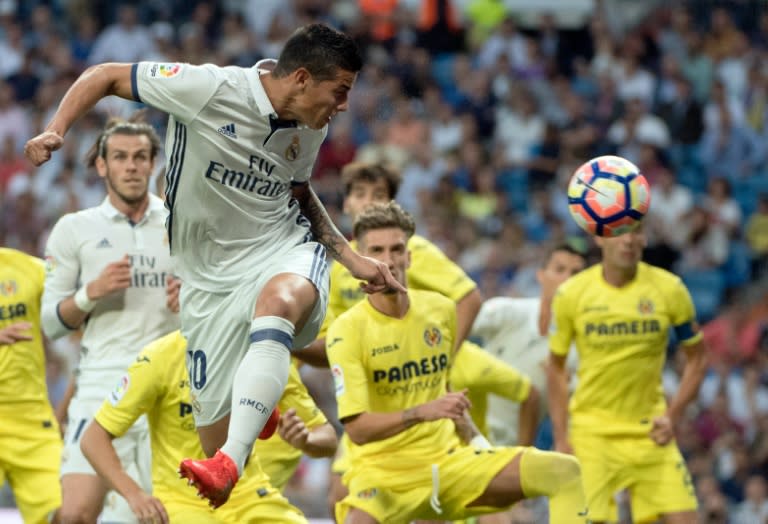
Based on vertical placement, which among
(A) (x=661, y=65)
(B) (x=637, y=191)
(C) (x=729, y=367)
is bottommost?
(C) (x=729, y=367)

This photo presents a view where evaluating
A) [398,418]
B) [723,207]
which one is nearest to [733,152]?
[723,207]

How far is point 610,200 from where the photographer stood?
8.18m

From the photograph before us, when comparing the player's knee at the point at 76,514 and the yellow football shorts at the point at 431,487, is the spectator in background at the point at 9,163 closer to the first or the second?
the player's knee at the point at 76,514

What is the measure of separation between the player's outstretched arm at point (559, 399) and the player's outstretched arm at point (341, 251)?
9.83 feet

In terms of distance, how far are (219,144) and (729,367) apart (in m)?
8.81

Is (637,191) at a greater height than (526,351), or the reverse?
(637,191)

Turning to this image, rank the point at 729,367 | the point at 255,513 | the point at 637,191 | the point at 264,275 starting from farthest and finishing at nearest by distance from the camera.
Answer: the point at 729,367, the point at 637,191, the point at 255,513, the point at 264,275

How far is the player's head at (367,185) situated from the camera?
947cm

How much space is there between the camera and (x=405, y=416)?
7.39 m

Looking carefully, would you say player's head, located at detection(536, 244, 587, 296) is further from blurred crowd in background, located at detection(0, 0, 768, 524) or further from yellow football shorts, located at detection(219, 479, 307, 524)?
yellow football shorts, located at detection(219, 479, 307, 524)

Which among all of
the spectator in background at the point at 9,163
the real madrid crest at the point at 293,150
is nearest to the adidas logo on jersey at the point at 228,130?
the real madrid crest at the point at 293,150

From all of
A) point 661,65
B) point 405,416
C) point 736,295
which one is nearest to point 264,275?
point 405,416

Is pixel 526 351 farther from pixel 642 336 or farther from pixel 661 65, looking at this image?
pixel 661 65

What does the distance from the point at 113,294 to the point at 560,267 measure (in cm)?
335
